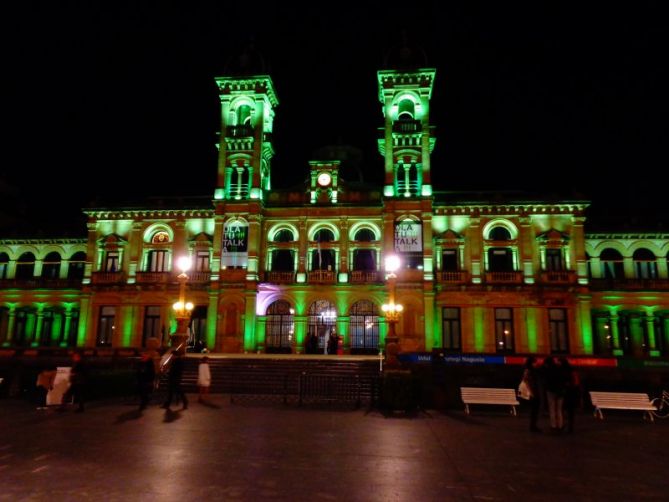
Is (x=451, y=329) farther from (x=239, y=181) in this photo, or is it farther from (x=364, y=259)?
(x=239, y=181)

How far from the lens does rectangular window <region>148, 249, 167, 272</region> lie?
37.0 metres

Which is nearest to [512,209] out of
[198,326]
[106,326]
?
[198,326]

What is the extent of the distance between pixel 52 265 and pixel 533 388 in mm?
40780

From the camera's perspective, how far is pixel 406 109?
3781 cm

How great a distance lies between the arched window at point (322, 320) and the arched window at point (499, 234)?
13.1 m

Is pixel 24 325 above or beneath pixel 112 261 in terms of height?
beneath

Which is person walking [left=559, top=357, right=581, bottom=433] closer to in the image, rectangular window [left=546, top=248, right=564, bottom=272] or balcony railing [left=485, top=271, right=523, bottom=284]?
balcony railing [left=485, top=271, right=523, bottom=284]

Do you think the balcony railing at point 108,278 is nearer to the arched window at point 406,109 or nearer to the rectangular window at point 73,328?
the rectangular window at point 73,328

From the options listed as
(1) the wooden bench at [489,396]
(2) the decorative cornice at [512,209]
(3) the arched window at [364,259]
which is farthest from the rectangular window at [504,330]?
(1) the wooden bench at [489,396]

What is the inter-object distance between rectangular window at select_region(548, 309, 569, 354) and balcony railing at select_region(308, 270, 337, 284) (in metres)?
15.8

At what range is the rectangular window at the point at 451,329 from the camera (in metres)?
33.8

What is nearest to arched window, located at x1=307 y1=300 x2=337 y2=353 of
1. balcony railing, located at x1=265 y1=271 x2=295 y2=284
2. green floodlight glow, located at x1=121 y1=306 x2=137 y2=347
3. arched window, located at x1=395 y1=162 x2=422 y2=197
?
balcony railing, located at x1=265 y1=271 x2=295 y2=284

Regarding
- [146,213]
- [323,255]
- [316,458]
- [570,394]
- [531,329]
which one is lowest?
[316,458]

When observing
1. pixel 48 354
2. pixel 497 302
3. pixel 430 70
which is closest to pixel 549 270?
pixel 497 302
